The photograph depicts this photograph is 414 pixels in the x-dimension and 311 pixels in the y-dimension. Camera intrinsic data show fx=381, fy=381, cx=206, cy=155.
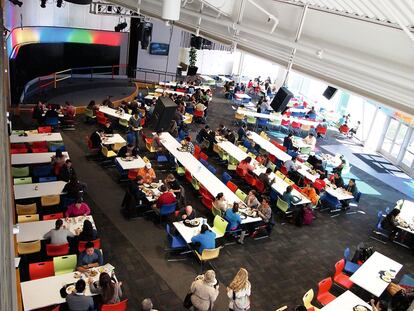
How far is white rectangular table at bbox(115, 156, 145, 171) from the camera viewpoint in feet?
35.9

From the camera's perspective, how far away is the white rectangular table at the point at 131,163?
1094 centimetres

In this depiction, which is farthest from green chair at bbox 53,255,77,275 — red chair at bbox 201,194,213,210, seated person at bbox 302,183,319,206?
seated person at bbox 302,183,319,206

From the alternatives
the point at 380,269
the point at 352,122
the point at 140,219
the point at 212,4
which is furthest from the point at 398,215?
the point at 352,122

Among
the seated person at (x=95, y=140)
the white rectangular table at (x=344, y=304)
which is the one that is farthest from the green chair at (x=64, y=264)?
the seated person at (x=95, y=140)

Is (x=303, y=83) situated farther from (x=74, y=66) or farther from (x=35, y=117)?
(x=35, y=117)

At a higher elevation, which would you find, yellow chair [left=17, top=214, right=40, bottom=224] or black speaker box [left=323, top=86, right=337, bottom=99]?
black speaker box [left=323, top=86, right=337, bottom=99]

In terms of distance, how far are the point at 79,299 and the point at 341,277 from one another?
5.39 m

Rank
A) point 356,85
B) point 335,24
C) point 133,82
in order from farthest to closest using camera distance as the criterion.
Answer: point 133,82 < point 335,24 < point 356,85

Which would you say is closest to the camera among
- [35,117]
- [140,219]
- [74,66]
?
[140,219]

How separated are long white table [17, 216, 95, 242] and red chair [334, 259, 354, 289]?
5421 millimetres

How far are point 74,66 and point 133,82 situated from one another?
11.3 ft

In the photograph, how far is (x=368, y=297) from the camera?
8547mm

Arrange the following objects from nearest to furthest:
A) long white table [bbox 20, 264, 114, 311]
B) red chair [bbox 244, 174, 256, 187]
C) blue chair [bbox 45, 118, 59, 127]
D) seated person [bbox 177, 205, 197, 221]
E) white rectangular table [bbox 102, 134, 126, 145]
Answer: long white table [bbox 20, 264, 114, 311] → seated person [bbox 177, 205, 197, 221] → red chair [bbox 244, 174, 256, 187] → white rectangular table [bbox 102, 134, 126, 145] → blue chair [bbox 45, 118, 59, 127]

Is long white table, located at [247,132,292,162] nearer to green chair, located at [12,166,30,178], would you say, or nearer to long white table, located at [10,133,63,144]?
long white table, located at [10,133,63,144]
